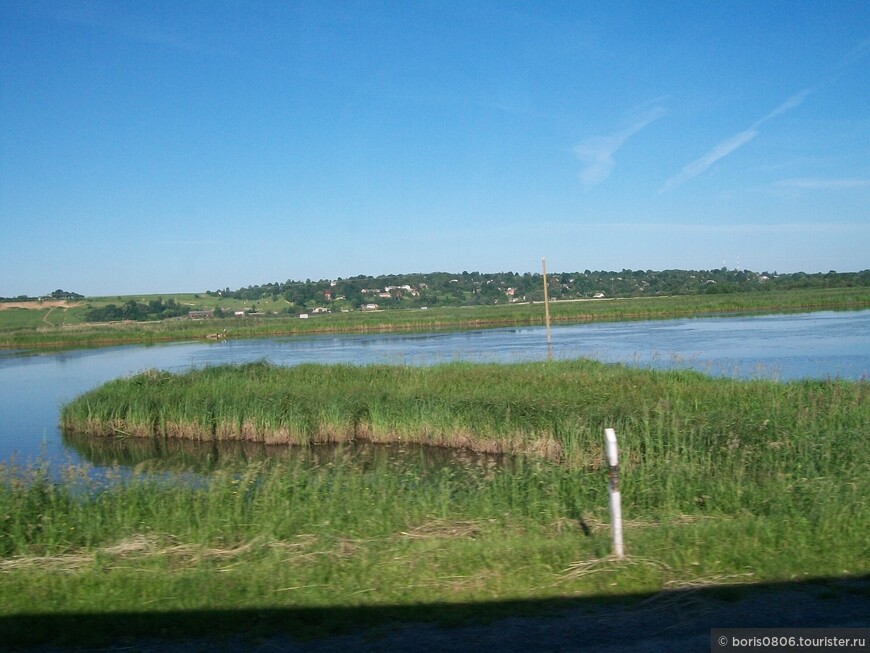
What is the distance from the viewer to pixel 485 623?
18.2 feet

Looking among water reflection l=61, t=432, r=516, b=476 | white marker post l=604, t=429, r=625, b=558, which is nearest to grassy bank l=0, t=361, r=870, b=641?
white marker post l=604, t=429, r=625, b=558

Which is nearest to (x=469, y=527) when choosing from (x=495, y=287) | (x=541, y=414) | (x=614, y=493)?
(x=614, y=493)

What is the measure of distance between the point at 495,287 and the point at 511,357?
4061 inches

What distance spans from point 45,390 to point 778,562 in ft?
126

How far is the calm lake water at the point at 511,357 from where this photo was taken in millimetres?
26453

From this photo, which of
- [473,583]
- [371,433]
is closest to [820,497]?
[473,583]

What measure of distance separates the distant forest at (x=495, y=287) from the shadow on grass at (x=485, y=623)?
107498 mm

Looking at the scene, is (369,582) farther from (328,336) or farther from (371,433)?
(328,336)

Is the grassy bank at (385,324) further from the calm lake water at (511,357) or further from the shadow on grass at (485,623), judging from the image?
the shadow on grass at (485,623)

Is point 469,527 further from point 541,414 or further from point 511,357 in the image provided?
point 511,357

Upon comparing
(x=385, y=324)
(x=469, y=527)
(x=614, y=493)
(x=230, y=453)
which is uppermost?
(x=614, y=493)

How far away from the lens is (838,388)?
16469 millimetres

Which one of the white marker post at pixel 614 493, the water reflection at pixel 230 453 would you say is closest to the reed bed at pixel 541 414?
the water reflection at pixel 230 453

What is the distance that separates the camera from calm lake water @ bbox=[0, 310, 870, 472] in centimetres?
2645
